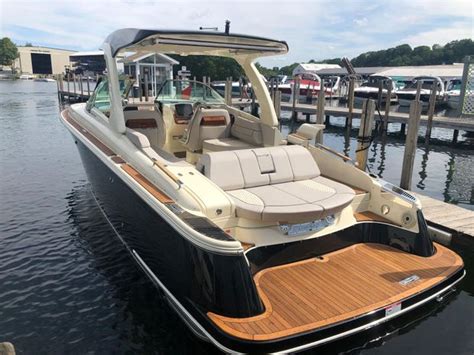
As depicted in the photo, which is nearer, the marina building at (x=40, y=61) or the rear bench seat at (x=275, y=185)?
the rear bench seat at (x=275, y=185)

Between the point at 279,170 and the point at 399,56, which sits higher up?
the point at 399,56

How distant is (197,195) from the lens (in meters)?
3.48

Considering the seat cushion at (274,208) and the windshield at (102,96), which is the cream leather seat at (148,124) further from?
the seat cushion at (274,208)

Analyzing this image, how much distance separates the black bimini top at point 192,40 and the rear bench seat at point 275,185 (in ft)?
4.13

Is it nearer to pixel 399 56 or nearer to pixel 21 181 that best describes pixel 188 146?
pixel 21 181

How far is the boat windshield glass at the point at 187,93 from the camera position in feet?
23.1

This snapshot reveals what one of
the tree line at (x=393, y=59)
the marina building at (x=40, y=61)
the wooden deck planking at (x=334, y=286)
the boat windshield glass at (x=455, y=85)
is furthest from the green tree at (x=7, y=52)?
the wooden deck planking at (x=334, y=286)

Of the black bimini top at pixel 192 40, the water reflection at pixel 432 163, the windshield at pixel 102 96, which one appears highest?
the black bimini top at pixel 192 40

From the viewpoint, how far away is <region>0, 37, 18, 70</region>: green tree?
352 ft

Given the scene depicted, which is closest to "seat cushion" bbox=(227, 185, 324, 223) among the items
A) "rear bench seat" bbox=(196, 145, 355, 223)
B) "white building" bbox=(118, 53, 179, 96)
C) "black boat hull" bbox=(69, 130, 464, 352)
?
"rear bench seat" bbox=(196, 145, 355, 223)

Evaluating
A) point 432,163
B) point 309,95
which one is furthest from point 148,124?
point 309,95

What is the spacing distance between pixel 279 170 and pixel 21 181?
6.60 metres

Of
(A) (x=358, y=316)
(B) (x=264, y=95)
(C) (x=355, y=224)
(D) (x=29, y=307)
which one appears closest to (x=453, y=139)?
(B) (x=264, y=95)

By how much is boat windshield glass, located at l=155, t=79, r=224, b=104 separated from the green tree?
4777 inches
